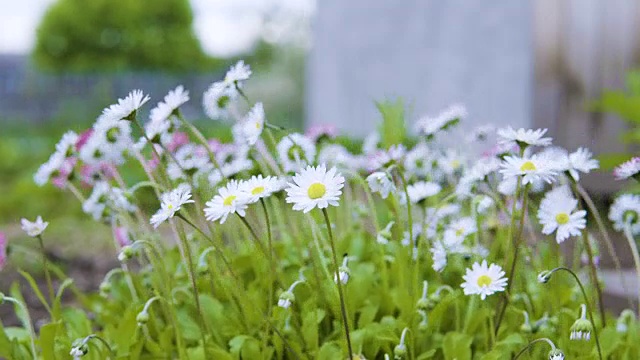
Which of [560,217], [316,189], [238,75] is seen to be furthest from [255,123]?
[560,217]

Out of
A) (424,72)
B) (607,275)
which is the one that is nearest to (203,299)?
(607,275)

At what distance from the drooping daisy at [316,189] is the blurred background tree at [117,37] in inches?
485

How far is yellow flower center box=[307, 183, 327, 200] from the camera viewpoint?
884 millimetres

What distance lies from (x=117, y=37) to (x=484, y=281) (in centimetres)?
1316

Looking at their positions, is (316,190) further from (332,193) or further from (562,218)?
(562,218)

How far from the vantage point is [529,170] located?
3.20 feet

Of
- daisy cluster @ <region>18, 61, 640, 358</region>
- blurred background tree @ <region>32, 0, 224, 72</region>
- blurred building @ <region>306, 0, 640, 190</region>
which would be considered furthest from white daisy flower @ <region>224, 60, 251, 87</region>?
blurred background tree @ <region>32, 0, 224, 72</region>

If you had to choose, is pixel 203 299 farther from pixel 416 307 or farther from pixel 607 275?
pixel 607 275

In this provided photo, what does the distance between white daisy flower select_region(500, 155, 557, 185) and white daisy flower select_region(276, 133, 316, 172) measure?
0.38 m

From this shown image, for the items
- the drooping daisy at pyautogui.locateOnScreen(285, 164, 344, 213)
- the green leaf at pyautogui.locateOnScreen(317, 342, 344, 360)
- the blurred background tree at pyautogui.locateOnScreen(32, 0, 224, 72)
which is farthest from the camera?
the blurred background tree at pyautogui.locateOnScreen(32, 0, 224, 72)

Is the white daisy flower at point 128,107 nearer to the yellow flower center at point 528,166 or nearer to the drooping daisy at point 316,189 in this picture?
the drooping daisy at point 316,189

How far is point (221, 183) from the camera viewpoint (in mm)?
1494

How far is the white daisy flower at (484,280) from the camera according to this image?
1005 millimetres

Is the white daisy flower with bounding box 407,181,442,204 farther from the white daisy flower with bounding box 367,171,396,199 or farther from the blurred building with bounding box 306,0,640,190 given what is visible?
the blurred building with bounding box 306,0,640,190
